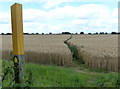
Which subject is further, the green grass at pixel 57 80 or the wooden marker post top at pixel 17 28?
the green grass at pixel 57 80

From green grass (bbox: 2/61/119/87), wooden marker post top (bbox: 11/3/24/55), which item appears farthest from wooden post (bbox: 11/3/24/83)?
green grass (bbox: 2/61/119/87)

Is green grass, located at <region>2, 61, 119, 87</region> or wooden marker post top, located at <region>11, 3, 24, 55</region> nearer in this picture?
wooden marker post top, located at <region>11, 3, 24, 55</region>

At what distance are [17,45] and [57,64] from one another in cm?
1197

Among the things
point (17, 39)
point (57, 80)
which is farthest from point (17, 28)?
point (57, 80)

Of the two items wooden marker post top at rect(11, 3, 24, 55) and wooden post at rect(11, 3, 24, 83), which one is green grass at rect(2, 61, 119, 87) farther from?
wooden marker post top at rect(11, 3, 24, 55)

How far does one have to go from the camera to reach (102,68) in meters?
13.5

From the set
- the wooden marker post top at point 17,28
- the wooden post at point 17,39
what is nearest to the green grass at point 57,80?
the wooden post at point 17,39

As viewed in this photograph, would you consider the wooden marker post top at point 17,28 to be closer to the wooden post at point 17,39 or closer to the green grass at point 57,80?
the wooden post at point 17,39

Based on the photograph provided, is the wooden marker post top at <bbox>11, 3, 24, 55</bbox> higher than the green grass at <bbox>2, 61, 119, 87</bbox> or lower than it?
higher

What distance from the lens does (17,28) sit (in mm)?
3373

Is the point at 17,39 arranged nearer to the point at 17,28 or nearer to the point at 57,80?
the point at 17,28

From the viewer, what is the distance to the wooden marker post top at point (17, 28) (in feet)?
11.0

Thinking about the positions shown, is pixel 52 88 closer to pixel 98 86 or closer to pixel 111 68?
pixel 98 86

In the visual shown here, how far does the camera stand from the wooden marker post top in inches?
132
